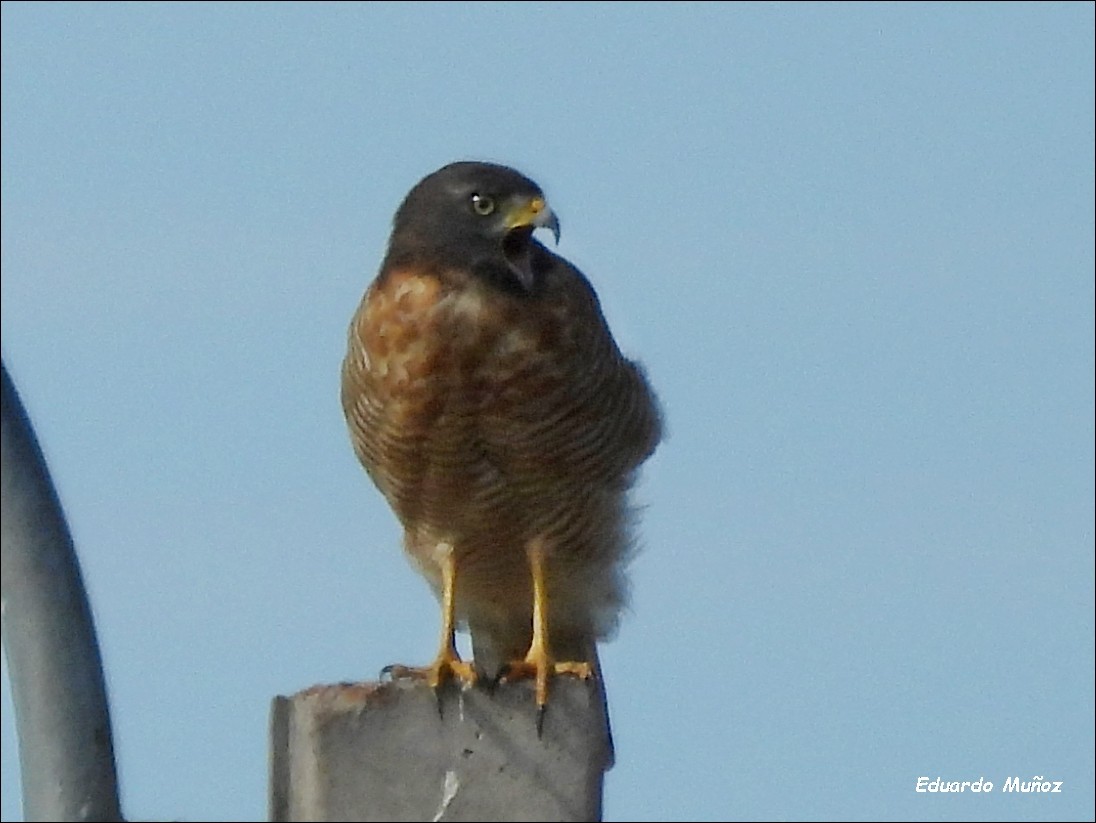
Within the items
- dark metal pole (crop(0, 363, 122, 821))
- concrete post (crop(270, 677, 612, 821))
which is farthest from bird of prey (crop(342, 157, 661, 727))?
dark metal pole (crop(0, 363, 122, 821))

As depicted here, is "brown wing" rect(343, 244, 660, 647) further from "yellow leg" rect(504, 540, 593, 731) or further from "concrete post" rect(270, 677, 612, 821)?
"concrete post" rect(270, 677, 612, 821)

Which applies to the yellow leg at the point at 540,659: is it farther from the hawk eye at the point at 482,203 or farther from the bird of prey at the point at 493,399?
the hawk eye at the point at 482,203

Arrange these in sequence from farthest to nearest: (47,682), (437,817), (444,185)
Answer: (444,185) < (437,817) < (47,682)

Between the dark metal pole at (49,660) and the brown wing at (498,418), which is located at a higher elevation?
the brown wing at (498,418)

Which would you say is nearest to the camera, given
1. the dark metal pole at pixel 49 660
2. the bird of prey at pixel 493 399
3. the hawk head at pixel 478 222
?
the dark metal pole at pixel 49 660

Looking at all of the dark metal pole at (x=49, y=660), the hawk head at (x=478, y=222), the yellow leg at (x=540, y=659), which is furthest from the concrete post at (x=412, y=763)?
the hawk head at (x=478, y=222)

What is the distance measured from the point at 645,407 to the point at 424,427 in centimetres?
102

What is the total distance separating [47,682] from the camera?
501cm

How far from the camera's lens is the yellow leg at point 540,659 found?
21.8 ft

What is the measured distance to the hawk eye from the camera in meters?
8.61

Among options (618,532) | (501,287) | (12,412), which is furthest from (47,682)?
(618,532)

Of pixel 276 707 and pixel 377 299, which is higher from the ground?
pixel 377 299

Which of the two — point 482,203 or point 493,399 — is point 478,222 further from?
point 493,399

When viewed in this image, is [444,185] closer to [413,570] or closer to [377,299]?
[377,299]
